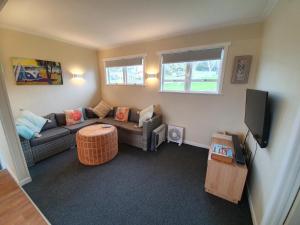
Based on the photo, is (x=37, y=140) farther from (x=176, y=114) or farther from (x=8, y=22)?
(x=176, y=114)

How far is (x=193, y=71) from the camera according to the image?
2.90 metres

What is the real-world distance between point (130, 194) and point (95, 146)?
104cm

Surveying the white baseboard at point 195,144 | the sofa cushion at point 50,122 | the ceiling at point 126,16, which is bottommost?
the white baseboard at point 195,144

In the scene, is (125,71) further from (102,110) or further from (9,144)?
(9,144)

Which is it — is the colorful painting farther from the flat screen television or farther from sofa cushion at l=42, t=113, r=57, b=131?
the flat screen television

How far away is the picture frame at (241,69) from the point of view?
2.31 metres

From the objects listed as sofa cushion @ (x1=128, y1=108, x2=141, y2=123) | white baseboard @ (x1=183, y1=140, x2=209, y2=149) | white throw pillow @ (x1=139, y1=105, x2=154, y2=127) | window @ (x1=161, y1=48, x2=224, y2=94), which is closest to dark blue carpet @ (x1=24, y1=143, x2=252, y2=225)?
white baseboard @ (x1=183, y1=140, x2=209, y2=149)

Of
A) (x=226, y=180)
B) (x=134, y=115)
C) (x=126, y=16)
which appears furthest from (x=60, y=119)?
(x=226, y=180)

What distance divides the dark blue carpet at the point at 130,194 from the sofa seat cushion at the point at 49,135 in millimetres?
411

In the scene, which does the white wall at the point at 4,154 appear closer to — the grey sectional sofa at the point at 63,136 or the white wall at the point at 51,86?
the grey sectional sofa at the point at 63,136

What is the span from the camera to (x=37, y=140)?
2391mm

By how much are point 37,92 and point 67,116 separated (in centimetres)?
82

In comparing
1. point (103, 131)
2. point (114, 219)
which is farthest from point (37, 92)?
point (114, 219)

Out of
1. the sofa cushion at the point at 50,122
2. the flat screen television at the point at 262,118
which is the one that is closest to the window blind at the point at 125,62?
the sofa cushion at the point at 50,122
